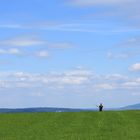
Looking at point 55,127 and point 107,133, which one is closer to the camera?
point 107,133

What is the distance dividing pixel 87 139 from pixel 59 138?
2794mm

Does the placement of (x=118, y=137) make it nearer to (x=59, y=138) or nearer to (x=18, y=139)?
(x=59, y=138)

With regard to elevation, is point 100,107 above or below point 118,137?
above

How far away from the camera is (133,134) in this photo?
45344 mm

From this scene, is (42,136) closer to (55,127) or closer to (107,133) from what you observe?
(107,133)

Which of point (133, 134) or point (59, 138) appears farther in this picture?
point (133, 134)

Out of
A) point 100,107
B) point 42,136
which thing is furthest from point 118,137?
point 100,107

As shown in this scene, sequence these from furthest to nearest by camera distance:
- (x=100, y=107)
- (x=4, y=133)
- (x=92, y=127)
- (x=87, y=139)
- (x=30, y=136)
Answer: (x=100, y=107), (x=92, y=127), (x=4, y=133), (x=30, y=136), (x=87, y=139)

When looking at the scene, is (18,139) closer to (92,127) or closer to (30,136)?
(30,136)

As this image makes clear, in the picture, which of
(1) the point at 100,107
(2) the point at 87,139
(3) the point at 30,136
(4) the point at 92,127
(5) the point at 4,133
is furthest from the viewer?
(1) the point at 100,107

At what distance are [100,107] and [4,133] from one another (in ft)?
160

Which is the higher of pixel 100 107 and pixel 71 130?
pixel 100 107

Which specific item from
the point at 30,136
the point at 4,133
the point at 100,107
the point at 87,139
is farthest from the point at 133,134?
the point at 100,107

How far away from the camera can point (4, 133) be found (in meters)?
48.1
